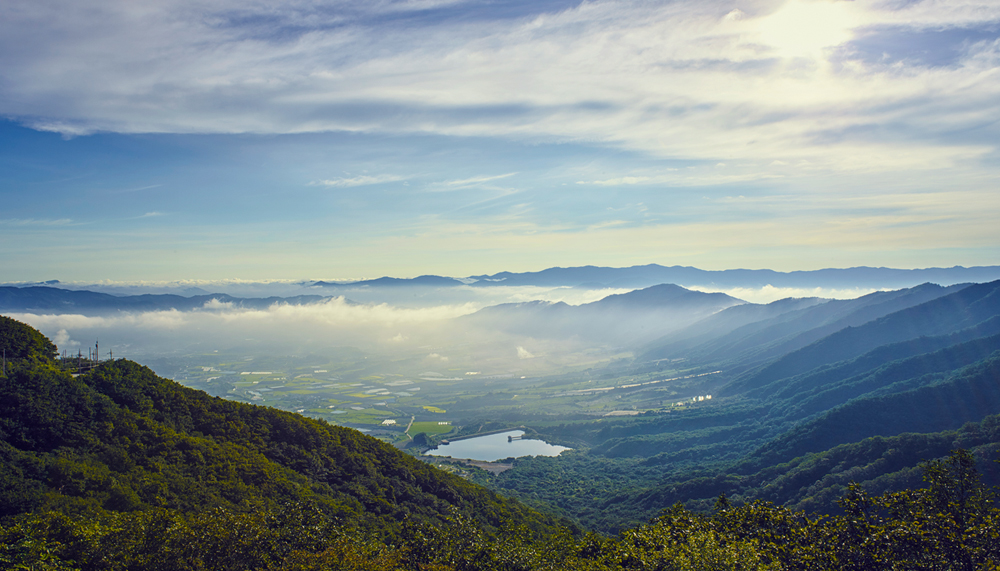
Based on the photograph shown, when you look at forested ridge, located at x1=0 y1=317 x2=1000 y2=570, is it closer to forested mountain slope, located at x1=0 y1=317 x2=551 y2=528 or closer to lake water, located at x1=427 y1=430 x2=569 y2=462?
forested mountain slope, located at x1=0 y1=317 x2=551 y2=528

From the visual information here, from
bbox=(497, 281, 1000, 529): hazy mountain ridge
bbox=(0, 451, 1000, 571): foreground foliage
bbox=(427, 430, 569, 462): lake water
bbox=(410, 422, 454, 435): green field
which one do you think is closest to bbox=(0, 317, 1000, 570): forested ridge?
bbox=(0, 451, 1000, 571): foreground foliage

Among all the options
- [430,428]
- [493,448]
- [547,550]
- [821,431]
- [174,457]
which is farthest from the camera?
[430,428]

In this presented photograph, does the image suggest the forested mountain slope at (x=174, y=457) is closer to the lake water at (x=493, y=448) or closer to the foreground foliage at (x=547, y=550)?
the foreground foliage at (x=547, y=550)

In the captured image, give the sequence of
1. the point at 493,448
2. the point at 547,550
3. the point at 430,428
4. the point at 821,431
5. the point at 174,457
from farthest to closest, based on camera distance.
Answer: the point at 430,428, the point at 493,448, the point at 821,431, the point at 174,457, the point at 547,550

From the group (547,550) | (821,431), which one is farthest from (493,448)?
(547,550)

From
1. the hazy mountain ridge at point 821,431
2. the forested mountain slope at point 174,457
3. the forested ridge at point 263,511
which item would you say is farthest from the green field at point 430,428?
the forested ridge at point 263,511

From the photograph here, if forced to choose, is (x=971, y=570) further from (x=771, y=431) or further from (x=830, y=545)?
(x=771, y=431)

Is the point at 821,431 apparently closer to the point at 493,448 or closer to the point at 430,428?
the point at 493,448
